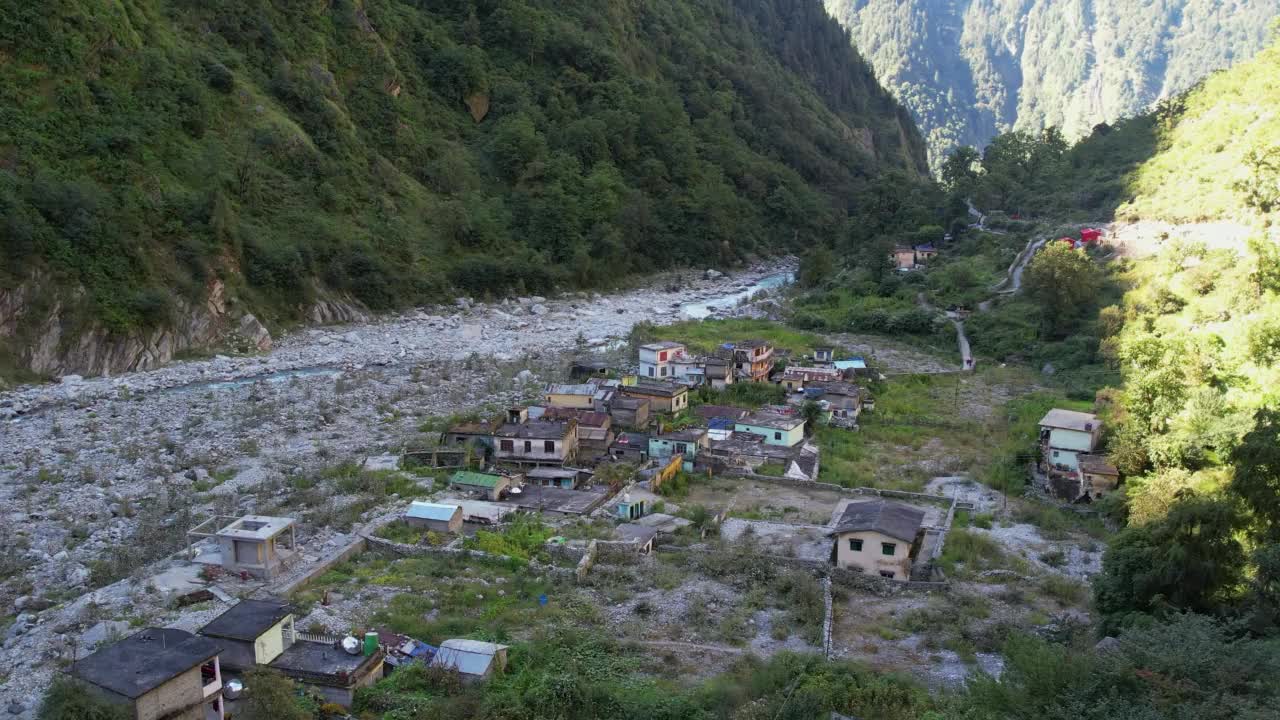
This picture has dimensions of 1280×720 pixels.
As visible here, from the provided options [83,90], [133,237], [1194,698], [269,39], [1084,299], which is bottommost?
[1194,698]

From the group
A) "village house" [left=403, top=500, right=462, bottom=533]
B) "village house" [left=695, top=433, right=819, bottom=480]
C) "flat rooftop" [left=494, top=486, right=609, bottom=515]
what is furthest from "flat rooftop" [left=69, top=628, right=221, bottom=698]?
"village house" [left=695, top=433, right=819, bottom=480]

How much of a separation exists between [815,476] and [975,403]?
36.5 ft

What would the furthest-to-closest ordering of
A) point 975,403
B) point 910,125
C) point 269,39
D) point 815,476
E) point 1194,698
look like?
point 910,125, point 269,39, point 975,403, point 815,476, point 1194,698

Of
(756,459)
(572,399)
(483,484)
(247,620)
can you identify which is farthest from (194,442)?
(756,459)

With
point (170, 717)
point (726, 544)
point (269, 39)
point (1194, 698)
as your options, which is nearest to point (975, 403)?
point (726, 544)

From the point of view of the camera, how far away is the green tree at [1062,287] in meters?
40.7

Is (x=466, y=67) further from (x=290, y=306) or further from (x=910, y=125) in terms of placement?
(x=910, y=125)

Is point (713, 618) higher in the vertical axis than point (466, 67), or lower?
lower

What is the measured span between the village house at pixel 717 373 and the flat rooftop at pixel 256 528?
682 inches

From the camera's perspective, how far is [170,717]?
12023 mm

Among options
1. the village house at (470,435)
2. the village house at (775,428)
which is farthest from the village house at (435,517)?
the village house at (775,428)

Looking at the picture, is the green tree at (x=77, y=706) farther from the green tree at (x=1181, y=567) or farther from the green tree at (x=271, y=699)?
the green tree at (x=1181, y=567)

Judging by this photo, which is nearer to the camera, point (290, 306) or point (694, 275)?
point (290, 306)

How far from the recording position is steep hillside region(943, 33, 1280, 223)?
147ft
